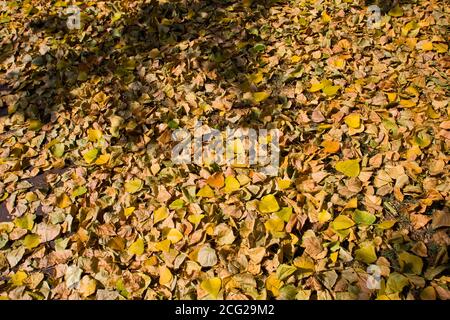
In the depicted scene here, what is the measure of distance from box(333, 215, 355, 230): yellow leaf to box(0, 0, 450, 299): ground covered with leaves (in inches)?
1.2

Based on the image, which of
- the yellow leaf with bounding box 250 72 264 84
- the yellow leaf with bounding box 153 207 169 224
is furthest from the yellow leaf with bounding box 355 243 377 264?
the yellow leaf with bounding box 250 72 264 84

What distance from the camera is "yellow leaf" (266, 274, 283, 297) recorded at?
2.09 m

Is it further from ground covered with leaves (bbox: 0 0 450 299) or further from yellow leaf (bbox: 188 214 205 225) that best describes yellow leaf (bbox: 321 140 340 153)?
yellow leaf (bbox: 188 214 205 225)

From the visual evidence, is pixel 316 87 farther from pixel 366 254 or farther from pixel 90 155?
pixel 90 155

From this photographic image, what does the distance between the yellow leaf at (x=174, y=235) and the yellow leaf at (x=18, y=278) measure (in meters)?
0.88

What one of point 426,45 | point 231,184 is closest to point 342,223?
point 231,184

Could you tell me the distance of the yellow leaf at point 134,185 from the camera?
2600 mm

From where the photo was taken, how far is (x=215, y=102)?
3072mm

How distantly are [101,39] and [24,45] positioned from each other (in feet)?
2.68

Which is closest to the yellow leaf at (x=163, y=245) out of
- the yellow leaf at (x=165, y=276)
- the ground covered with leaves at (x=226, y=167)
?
the ground covered with leaves at (x=226, y=167)

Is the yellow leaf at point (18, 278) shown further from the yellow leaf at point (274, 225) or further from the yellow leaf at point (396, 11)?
the yellow leaf at point (396, 11)

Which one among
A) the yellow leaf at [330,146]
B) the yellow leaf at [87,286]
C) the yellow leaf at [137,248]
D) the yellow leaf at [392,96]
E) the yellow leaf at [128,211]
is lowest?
the yellow leaf at [87,286]

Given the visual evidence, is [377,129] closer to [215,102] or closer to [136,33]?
[215,102]

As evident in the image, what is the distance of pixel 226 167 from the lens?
2654 millimetres
